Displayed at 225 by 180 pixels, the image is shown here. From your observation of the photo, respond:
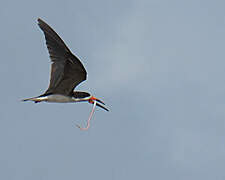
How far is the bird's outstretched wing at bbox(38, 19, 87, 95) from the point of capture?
2217 centimetres

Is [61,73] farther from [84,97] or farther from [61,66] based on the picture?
[84,97]

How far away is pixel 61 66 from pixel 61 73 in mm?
358

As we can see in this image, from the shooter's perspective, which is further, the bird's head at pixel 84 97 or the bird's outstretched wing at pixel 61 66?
the bird's head at pixel 84 97

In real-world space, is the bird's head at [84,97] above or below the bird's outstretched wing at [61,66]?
below

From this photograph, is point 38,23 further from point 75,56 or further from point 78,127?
point 78,127

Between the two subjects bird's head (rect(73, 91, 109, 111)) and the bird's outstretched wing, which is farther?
bird's head (rect(73, 91, 109, 111))

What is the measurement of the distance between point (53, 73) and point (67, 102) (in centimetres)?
149

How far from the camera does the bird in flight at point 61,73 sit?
2223 centimetres

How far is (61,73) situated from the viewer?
23312mm

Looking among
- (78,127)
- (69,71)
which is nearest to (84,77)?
(69,71)

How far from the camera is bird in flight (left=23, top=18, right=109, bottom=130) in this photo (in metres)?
22.2

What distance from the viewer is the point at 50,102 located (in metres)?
23.9

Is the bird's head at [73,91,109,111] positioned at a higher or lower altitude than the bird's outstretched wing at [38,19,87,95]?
lower

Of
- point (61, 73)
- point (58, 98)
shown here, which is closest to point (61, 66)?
point (61, 73)
